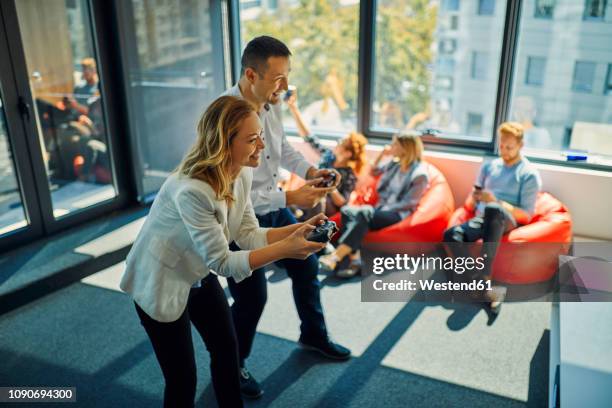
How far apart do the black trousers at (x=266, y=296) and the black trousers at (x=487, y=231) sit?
1.29 meters

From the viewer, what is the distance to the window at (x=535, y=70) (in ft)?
14.1

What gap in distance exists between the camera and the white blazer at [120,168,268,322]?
1.84 metres

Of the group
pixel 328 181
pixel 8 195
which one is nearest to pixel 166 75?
pixel 8 195

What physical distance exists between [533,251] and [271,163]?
77.9 inches

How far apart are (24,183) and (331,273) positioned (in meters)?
2.23

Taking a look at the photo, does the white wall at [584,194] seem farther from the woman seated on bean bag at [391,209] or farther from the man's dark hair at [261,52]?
the man's dark hair at [261,52]

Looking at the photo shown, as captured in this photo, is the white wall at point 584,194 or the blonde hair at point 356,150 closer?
the white wall at point 584,194

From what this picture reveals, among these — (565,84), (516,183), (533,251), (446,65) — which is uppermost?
(446,65)

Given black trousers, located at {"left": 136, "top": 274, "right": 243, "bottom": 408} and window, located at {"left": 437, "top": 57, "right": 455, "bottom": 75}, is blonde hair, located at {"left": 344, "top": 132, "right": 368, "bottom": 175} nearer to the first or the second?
window, located at {"left": 437, "top": 57, "right": 455, "bottom": 75}

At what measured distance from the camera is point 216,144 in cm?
187

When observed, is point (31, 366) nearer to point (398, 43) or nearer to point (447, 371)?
point (447, 371)

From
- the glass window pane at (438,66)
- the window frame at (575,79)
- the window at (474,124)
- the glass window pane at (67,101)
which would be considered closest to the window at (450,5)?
the glass window pane at (438,66)

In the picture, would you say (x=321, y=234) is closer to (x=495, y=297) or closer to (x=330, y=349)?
(x=330, y=349)

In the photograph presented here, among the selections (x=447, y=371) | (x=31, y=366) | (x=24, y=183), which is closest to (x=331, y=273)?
(x=447, y=371)
